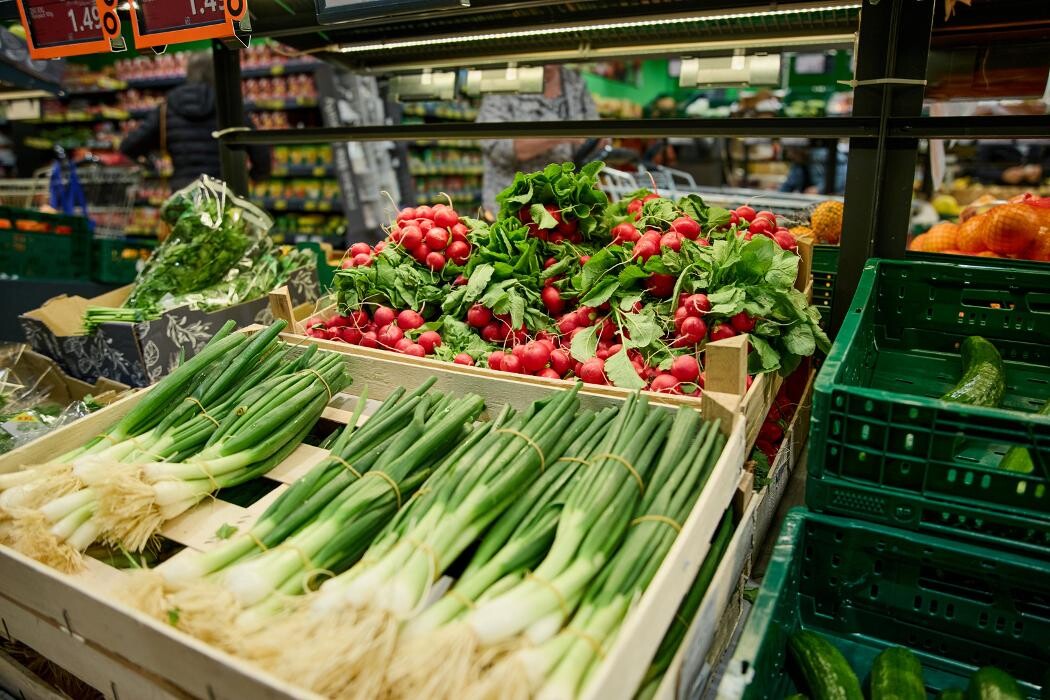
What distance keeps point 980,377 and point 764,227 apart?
0.73 metres

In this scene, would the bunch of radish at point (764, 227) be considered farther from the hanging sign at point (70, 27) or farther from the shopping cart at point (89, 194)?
the shopping cart at point (89, 194)

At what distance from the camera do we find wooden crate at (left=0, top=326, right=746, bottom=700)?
986mm

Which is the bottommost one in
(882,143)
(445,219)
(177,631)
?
(177,631)

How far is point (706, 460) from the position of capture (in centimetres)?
132

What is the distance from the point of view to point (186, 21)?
2.23m

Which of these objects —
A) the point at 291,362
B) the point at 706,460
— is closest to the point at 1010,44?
the point at 706,460

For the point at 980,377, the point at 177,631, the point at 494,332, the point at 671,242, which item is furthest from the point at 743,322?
the point at 177,631

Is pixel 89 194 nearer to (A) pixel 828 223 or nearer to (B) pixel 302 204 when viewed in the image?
(B) pixel 302 204

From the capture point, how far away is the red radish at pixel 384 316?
211 centimetres

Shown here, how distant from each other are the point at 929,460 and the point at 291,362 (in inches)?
56.2

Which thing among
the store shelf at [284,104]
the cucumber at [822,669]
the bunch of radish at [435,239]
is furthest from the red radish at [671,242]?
the store shelf at [284,104]

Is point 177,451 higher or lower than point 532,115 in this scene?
lower

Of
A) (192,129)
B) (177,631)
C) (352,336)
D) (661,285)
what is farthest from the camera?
(192,129)

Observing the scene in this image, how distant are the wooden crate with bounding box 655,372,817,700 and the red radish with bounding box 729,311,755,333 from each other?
346mm
